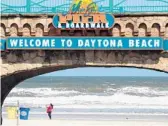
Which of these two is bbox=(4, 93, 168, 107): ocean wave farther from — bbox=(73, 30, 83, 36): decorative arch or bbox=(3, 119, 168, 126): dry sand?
bbox=(73, 30, 83, 36): decorative arch

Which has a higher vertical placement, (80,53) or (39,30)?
(39,30)

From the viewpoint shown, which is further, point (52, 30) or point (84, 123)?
point (84, 123)

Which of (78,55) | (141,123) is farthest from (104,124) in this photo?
(78,55)

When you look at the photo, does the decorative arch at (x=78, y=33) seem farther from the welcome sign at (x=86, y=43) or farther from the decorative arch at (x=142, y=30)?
the decorative arch at (x=142, y=30)

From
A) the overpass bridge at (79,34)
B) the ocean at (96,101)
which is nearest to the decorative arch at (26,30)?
the overpass bridge at (79,34)

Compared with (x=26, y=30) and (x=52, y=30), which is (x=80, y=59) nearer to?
(x=52, y=30)

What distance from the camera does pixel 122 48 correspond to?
15047 millimetres

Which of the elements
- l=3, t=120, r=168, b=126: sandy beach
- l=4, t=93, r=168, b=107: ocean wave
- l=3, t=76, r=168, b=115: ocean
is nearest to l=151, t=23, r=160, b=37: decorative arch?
l=3, t=120, r=168, b=126: sandy beach

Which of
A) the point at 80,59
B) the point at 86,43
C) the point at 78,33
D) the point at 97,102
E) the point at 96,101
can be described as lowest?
the point at 96,101

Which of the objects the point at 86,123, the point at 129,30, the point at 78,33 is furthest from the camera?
the point at 86,123

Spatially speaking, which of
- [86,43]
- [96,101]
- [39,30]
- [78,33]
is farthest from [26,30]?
[96,101]

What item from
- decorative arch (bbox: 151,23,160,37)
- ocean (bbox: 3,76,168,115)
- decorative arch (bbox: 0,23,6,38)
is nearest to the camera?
decorative arch (bbox: 151,23,160,37)

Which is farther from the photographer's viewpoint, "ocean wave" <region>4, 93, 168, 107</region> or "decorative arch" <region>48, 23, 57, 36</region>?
"ocean wave" <region>4, 93, 168, 107</region>

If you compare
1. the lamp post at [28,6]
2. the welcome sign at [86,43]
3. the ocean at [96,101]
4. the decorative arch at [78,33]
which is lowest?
the ocean at [96,101]
